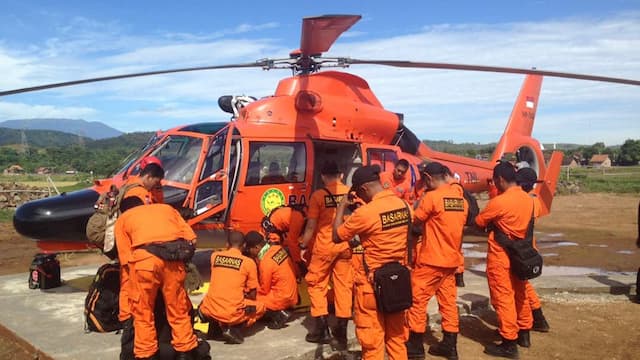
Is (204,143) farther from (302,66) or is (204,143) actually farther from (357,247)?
(357,247)

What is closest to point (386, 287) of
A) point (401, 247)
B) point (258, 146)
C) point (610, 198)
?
point (401, 247)

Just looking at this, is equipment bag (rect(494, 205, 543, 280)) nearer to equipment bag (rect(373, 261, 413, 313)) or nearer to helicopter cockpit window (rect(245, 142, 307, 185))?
equipment bag (rect(373, 261, 413, 313))

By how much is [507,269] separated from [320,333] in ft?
6.98

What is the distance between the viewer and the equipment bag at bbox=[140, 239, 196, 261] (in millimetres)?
4430

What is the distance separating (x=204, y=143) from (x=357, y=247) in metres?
2.82

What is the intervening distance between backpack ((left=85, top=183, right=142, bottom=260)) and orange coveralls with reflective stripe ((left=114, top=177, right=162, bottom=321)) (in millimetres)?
210

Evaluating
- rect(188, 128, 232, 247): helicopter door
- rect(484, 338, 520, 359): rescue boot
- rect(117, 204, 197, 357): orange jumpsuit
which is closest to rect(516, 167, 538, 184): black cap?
rect(484, 338, 520, 359): rescue boot

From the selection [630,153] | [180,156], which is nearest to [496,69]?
[180,156]

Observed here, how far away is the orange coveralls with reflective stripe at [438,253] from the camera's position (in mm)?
5297

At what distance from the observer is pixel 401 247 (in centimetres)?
445

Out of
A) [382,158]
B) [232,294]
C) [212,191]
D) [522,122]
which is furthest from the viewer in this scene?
[522,122]

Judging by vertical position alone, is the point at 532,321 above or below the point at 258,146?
below

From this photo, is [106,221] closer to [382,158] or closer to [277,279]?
[277,279]

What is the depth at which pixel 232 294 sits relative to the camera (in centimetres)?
552
